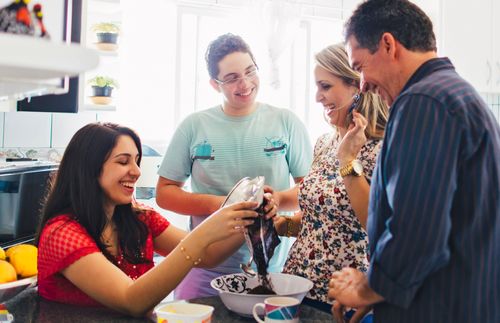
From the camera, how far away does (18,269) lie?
1.49m

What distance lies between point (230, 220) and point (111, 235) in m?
0.45

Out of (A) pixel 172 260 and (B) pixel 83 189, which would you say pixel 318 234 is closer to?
(A) pixel 172 260

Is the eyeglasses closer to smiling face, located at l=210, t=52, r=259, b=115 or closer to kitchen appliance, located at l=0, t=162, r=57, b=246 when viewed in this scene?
smiling face, located at l=210, t=52, r=259, b=115

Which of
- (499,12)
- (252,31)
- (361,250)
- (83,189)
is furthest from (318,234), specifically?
(499,12)

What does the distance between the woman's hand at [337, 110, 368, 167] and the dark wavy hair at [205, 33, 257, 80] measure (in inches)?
24.4

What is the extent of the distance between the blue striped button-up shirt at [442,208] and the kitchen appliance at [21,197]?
1.44 metres

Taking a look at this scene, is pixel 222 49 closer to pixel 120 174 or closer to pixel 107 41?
pixel 120 174

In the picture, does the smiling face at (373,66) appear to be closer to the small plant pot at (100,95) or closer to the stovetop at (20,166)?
the stovetop at (20,166)

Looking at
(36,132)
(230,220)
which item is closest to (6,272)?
(230,220)

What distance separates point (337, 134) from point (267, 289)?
567 millimetres

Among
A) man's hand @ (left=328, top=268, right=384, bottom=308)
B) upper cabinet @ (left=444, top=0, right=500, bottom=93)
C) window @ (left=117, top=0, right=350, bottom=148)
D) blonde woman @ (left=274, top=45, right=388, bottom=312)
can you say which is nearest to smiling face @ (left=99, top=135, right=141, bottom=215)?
blonde woman @ (left=274, top=45, right=388, bottom=312)

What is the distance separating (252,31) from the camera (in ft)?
11.4

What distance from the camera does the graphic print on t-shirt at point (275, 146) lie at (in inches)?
77.6

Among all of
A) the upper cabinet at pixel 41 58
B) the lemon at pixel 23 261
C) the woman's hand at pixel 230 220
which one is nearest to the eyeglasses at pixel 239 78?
the woman's hand at pixel 230 220
